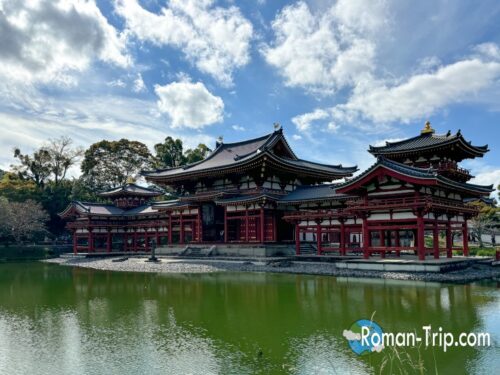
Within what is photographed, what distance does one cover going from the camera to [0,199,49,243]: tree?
4284 centimetres

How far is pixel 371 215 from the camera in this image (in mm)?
23938

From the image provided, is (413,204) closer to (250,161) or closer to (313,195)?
(313,195)

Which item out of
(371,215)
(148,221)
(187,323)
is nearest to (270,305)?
(187,323)

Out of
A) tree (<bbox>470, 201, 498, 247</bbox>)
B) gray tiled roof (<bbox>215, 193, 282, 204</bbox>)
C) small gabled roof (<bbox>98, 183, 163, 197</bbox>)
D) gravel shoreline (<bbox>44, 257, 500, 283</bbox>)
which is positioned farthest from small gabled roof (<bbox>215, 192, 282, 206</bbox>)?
tree (<bbox>470, 201, 498, 247</bbox>)

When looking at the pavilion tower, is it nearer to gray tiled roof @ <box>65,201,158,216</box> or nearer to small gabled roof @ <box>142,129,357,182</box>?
small gabled roof @ <box>142,129,357,182</box>

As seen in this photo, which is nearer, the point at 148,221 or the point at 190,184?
the point at 190,184

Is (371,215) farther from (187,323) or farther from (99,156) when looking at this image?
(99,156)

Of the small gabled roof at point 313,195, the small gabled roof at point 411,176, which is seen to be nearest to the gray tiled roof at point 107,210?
the small gabled roof at point 313,195

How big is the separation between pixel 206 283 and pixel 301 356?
12652 millimetres

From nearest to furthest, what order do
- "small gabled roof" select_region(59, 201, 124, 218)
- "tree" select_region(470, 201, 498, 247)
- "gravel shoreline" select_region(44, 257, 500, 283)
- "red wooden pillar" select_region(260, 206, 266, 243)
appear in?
"gravel shoreline" select_region(44, 257, 500, 283), "red wooden pillar" select_region(260, 206, 266, 243), "tree" select_region(470, 201, 498, 247), "small gabled roof" select_region(59, 201, 124, 218)

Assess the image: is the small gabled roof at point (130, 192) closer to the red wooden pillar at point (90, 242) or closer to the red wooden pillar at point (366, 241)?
the red wooden pillar at point (90, 242)

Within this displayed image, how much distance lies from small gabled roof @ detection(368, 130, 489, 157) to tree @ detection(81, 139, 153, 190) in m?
47.0

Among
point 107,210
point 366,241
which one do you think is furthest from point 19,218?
point 366,241

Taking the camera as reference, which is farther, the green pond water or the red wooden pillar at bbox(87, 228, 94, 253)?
the red wooden pillar at bbox(87, 228, 94, 253)
